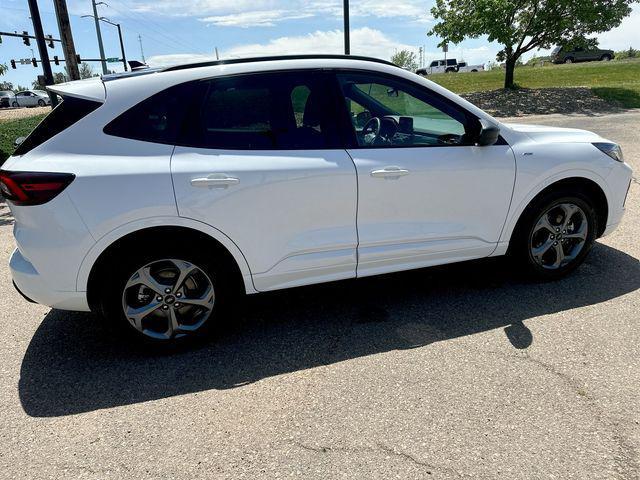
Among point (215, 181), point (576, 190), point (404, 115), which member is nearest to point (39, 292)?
point (215, 181)

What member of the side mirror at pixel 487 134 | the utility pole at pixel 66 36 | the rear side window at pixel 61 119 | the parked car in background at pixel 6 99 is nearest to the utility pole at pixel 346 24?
the utility pole at pixel 66 36

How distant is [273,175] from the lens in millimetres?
2955

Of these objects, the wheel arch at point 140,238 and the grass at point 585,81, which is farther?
the grass at point 585,81

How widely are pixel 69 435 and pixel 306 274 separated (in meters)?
1.62

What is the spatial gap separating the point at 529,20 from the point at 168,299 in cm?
1945

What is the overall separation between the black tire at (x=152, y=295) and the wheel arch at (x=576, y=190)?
7.14ft

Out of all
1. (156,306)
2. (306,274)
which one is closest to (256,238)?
(306,274)

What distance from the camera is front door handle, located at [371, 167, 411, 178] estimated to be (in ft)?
10.3

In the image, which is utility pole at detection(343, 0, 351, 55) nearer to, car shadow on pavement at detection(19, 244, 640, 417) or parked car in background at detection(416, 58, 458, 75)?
car shadow on pavement at detection(19, 244, 640, 417)

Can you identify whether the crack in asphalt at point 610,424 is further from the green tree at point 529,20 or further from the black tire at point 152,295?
the green tree at point 529,20

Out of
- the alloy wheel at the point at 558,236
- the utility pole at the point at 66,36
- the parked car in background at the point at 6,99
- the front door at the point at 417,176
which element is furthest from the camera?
the parked car in background at the point at 6,99

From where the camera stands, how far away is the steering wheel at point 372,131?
326 cm

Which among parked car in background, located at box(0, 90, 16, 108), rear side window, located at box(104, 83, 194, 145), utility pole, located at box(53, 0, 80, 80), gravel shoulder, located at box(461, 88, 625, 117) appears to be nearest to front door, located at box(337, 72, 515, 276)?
rear side window, located at box(104, 83, 194, 145)

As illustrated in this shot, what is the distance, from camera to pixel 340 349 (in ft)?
10.3
